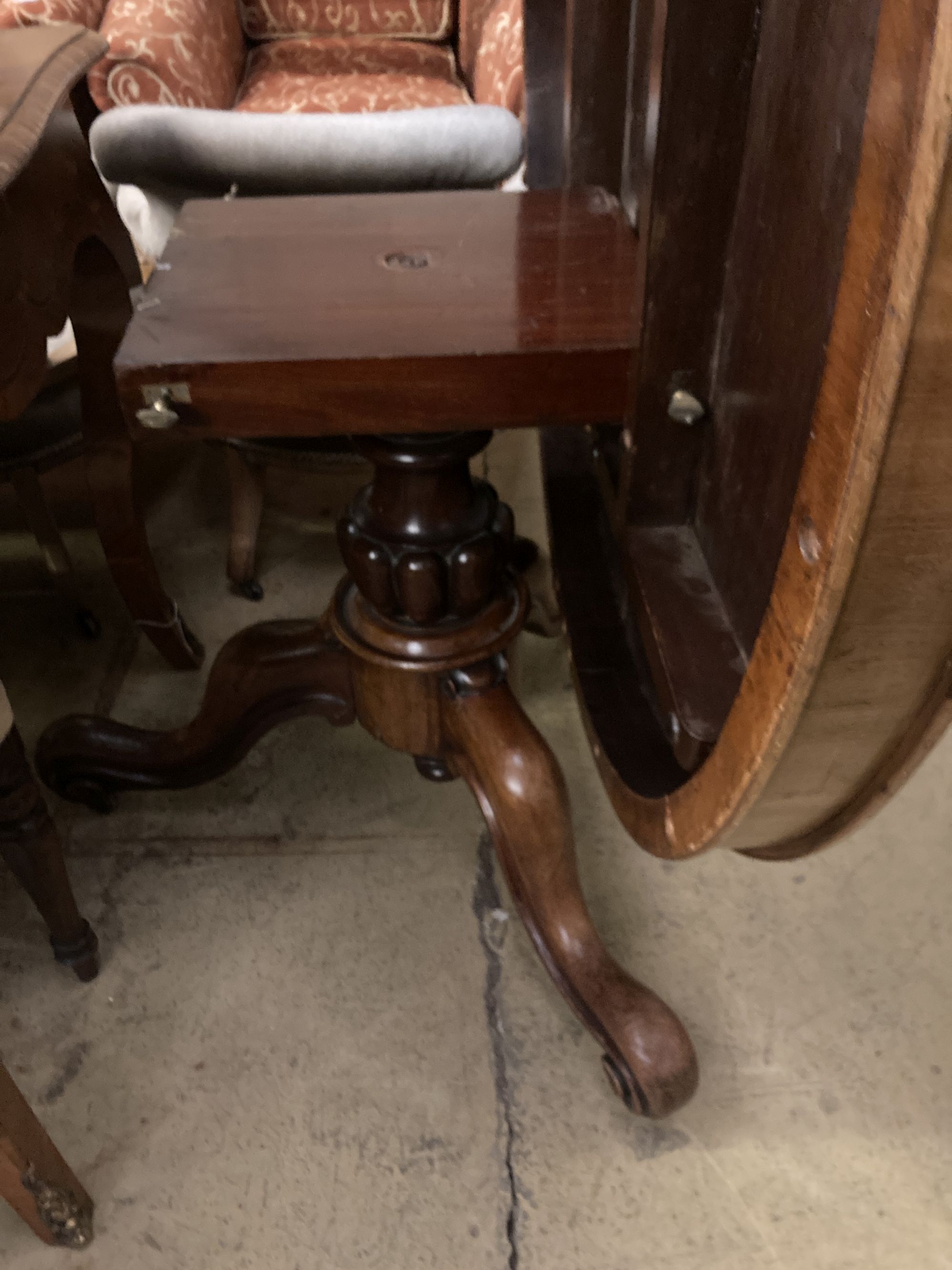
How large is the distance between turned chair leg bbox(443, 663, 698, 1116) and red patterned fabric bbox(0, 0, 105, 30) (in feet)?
6.23

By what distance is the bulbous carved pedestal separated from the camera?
0.89 metres

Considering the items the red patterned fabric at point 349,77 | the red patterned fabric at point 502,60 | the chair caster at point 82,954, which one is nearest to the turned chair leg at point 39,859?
the chair caster at point 82,954

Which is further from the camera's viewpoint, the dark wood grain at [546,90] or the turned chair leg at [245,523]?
the turned chair leg at [245,523]

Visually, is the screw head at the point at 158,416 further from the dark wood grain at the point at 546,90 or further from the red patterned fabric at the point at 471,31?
the red patterned fabric at the point at 471,31

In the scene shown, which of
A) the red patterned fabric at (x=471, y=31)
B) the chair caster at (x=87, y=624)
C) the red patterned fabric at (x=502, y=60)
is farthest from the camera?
the red patterned fabric at (x=471, y=31)

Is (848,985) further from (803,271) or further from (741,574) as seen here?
(803,271)

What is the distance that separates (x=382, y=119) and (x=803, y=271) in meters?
0.91

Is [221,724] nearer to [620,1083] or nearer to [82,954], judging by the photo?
[82,954]

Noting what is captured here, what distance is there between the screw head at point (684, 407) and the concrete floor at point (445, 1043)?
643 millimetres

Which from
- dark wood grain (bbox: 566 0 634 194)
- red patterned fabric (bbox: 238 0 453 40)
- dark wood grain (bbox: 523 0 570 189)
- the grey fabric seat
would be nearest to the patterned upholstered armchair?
red patterned fabric (bbox: 238 0 453 40)

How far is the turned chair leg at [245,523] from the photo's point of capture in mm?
1543

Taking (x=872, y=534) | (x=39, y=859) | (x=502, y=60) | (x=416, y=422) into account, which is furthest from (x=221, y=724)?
(x=502, y=60)

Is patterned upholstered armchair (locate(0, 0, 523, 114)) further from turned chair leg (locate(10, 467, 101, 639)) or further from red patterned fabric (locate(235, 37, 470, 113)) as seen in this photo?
turned chair leg (locate(10, 467, 101, 639))

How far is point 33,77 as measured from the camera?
2.65ft
